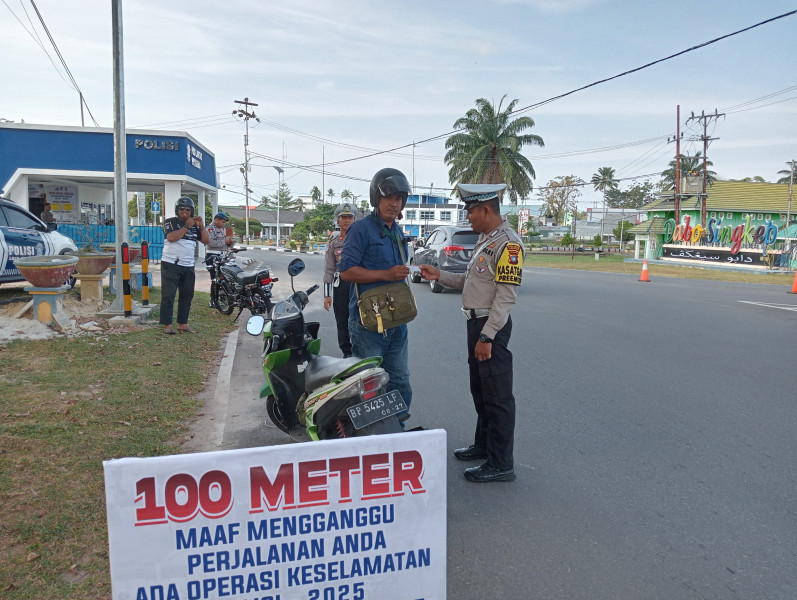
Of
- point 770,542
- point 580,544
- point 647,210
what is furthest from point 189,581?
point 647,210

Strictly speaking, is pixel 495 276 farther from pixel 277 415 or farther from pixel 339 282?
pixel 339 282

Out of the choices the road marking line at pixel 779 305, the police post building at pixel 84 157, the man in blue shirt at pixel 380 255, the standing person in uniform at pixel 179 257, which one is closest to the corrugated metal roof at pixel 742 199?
the road marking line at pixel 779 305

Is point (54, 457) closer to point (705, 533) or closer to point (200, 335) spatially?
point (705, 533)

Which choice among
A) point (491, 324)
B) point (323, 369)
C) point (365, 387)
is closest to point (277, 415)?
point (323, 369)

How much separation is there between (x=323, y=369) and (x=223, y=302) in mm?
7481

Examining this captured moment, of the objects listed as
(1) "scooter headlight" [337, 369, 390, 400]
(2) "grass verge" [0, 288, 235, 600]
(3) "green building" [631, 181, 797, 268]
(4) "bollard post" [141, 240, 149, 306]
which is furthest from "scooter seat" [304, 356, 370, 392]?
(3) "green building" [631, 181, 797, 268]

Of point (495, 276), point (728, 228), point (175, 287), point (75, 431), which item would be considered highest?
point (728, 228)

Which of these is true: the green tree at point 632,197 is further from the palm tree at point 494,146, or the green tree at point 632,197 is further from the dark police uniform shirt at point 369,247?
the dark police uniform shirt at point 369,247

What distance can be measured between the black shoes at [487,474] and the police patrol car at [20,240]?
324 inches

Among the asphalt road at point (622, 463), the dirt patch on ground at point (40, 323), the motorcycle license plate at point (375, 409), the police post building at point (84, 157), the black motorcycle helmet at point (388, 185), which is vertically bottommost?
the asphalt road at point (622, 463)

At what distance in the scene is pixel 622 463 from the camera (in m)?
4.21

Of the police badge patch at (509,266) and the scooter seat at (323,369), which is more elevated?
the police badge patch at (509,266)

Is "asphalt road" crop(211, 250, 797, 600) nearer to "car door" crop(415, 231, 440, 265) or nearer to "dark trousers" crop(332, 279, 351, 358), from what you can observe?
"dark trousers" crop(332, 279, 351, 358)

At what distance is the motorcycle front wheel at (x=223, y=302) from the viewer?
1050 centimetres
